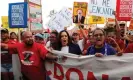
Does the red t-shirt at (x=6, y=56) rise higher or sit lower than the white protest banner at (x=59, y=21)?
lower

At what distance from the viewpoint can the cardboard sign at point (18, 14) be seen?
8820mm

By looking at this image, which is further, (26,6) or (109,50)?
(26,6)

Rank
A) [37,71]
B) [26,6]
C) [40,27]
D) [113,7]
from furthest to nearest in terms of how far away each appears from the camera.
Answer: [40,27] < [26,6] < [113,7] < [37,71]

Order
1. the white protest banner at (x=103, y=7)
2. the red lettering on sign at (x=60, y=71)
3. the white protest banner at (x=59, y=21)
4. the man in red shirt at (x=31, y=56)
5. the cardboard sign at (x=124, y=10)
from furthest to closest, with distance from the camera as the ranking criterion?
the cardboard sign at (x=124, y=10), the white protest banner at (x=59, y=21), the white protest banner at (x=103, y=7), the red lettering on sign at (x=60, y=71), the man in red shirt at (x=31, y=56)

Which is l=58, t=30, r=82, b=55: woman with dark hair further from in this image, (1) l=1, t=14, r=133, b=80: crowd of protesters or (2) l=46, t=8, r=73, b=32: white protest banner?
(2) l=46, t=8, r=73, b=32: white protest banner

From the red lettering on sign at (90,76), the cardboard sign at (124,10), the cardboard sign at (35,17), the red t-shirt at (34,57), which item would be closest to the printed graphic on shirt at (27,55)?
the red t-shirt at (34,57)

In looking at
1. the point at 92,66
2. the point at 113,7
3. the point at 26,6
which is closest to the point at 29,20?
the point at 26,6

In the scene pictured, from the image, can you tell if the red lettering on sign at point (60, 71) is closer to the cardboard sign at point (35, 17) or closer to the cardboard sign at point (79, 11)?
the cardboard sign at point (35, 17)

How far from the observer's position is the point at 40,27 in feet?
32.5

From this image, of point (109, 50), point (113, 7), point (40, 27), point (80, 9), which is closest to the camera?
point (109, 50)

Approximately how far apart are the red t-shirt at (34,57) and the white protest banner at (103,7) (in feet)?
9.26

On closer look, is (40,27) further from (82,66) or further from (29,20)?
(82,66)

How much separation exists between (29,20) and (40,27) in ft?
2.15

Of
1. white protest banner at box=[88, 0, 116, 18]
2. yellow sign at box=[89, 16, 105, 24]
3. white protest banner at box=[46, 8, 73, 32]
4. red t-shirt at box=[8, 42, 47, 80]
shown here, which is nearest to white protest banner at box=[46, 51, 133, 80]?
red t-shirt at box=[8, 42, 47, 80]
